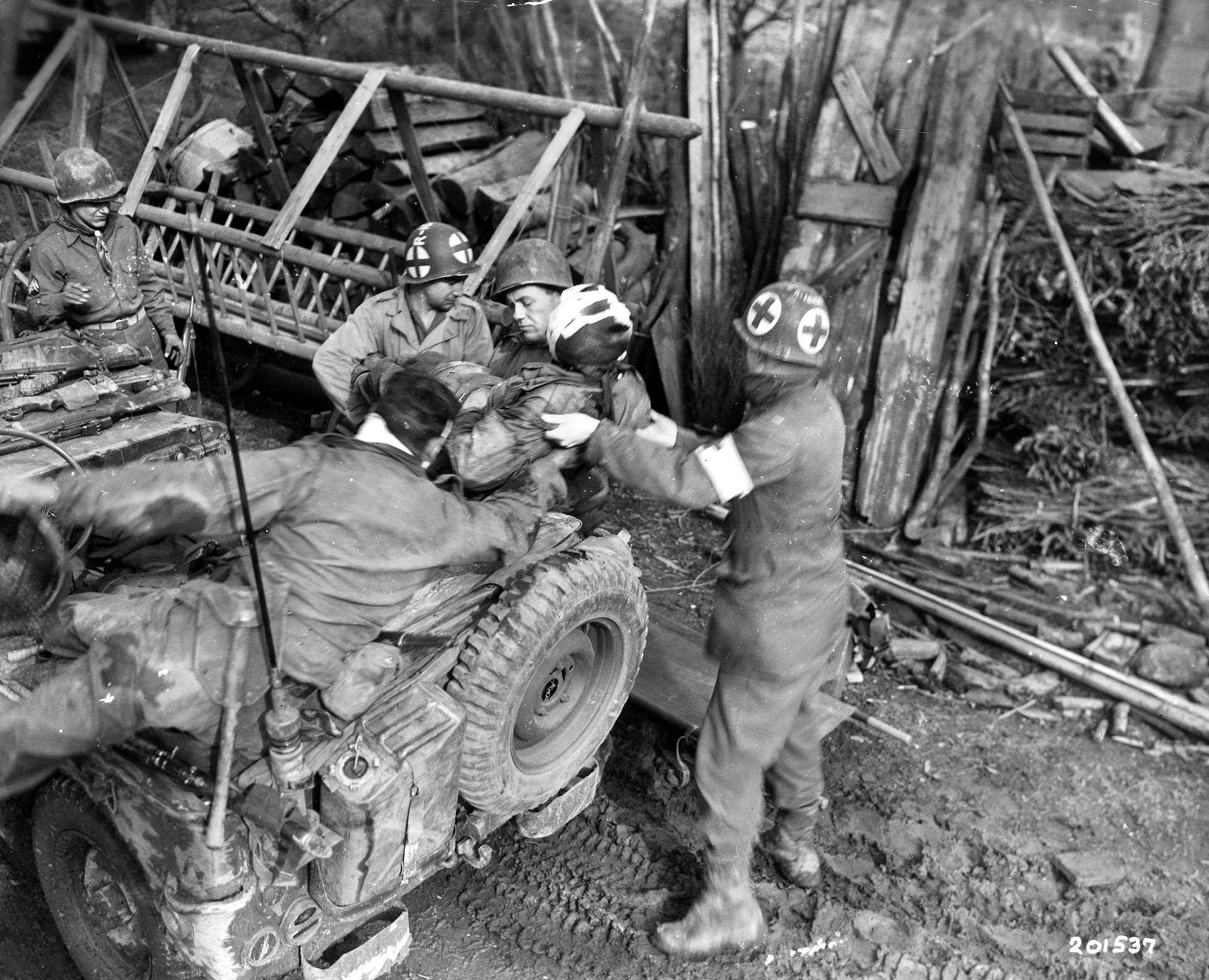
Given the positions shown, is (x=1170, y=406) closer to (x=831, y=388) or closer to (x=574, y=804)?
(x=831, y=388)

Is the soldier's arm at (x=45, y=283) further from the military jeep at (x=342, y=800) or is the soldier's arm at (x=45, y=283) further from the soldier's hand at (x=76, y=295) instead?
the military jeep at (x=342, y=800)

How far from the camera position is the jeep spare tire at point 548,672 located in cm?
322

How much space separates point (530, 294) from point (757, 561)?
5.67 ft

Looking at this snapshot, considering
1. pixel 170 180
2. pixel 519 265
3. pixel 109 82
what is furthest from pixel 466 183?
pixel 109 82

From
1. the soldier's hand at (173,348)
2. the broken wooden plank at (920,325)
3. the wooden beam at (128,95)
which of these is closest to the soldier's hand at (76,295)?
the soldier's hand at (173,348)

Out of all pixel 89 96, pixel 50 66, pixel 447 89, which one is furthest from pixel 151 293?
pixel 50 66

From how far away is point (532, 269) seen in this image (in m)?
4.47

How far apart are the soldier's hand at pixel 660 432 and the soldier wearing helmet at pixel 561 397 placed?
0.05m

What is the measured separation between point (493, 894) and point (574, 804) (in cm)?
47

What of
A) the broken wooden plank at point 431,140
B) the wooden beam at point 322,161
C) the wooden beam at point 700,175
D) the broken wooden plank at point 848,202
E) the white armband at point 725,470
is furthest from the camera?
the broken wooden plank at point 431,140

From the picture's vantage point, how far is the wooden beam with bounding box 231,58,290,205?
826 centimetres

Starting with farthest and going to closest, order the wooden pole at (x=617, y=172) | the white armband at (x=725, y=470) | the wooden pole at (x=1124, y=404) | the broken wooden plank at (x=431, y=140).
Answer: the broken wooden plank at (x=431, y=140) < the wooden pole at (x=617, y=172) < the wooden pole at (x=1124, y=404) < the white armband at (x=725, y=470)

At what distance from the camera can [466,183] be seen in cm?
777

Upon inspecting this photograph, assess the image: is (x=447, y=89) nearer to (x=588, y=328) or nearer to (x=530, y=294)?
(x=530, y=294)
